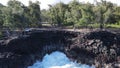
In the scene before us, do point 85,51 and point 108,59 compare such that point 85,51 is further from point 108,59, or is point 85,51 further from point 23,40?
point 23,40

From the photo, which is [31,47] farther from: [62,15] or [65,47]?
[62,15]

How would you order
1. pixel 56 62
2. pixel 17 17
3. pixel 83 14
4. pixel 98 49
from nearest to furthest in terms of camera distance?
1. pixel 98 49
2. pixel 56 62
3. pixel 17 17
4. pixel 83 14

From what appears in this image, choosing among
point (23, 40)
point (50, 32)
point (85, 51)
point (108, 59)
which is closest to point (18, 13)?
point (50, 32)

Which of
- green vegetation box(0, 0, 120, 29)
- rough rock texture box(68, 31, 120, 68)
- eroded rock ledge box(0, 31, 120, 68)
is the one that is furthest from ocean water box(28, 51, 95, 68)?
green vegetation box(0, 0, 120, 29)

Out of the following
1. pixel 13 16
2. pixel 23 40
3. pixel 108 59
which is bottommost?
pixel 108 59

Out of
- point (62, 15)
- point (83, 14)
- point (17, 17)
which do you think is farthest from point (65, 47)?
point (62, 15)

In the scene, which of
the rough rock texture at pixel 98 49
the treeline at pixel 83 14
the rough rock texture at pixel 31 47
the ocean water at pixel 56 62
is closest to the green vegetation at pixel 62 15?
the treeline at pixel 83 14

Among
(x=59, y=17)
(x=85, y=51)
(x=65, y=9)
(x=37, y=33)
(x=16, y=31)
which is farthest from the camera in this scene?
(x=65, y=9)
